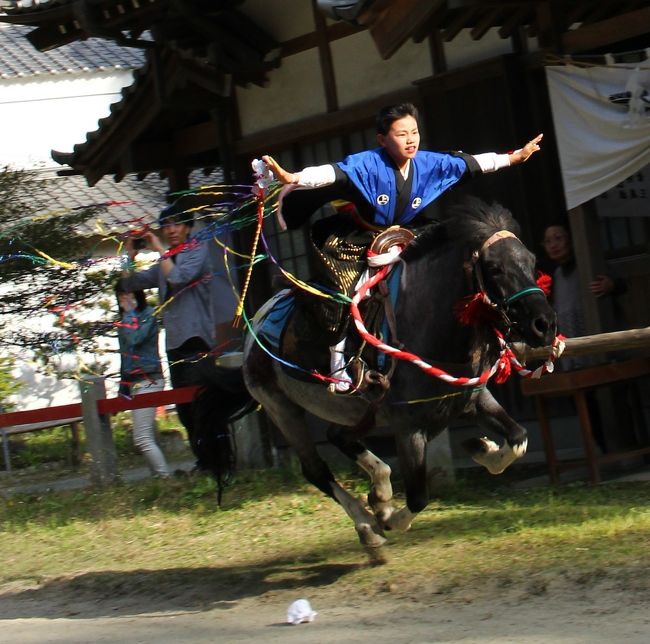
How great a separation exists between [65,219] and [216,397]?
421 centimetres

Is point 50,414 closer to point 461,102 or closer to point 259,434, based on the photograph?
point 259,434

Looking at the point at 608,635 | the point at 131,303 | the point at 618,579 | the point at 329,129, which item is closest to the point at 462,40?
the point at 329,129

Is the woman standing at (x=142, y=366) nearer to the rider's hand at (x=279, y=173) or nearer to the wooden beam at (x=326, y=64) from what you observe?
the wooden beam at (x=326, y=64)

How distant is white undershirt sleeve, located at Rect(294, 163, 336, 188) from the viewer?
6.05m

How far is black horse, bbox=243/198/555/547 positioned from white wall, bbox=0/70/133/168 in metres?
21.6

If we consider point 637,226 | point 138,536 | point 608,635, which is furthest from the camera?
point 637,226

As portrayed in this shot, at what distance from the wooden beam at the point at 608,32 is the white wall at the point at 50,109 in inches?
790

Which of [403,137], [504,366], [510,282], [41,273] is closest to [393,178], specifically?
[403,137]

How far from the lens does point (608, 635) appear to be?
495cm

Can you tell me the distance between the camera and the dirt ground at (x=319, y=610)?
17.5 ft

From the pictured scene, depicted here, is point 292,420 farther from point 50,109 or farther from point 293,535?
point 50,109

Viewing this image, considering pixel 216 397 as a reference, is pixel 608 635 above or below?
below

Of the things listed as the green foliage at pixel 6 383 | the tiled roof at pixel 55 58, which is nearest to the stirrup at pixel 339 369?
the green foliage at pixel 6 383

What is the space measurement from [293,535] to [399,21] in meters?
3.75
